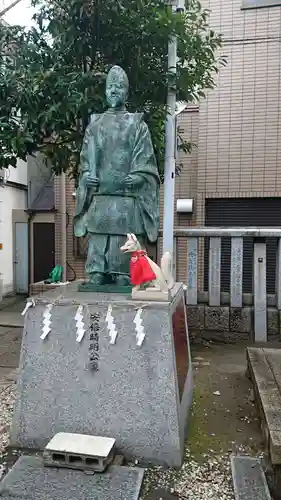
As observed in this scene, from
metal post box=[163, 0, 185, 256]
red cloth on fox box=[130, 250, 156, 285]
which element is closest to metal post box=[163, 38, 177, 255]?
metal post box=[163, 0, 185, 256]

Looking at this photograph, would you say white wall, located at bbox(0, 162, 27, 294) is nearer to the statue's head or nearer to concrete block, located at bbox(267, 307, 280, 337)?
concrete block, located at bbox(267, 307, 280, 337)

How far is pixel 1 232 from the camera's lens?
410 inches

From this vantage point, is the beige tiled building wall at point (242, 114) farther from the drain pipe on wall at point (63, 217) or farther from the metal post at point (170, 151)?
the drain pipe on wall at point (63, 217)

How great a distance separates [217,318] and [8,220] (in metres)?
6.86

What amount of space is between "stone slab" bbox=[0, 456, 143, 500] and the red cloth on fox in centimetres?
134

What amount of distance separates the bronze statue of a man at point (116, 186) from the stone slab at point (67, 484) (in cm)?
153

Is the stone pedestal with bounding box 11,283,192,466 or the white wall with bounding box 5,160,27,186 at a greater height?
the white wall with bounding box 5,160,27,186

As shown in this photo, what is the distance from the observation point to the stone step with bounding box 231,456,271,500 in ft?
8.42

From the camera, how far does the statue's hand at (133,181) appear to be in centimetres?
351

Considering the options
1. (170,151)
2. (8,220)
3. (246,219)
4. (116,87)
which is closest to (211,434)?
(116,87)

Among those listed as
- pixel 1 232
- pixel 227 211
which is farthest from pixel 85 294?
pixel 1 232

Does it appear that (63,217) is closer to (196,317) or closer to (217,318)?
(196,317)

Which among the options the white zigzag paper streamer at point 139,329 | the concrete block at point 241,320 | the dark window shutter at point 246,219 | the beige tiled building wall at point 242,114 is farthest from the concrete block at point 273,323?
the white zigzag paper streamer at point 139,329

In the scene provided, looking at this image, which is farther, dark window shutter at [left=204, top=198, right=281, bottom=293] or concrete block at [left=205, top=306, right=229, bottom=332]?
dark window shutter at [left=204, top=198, right=281, bottom=293]
